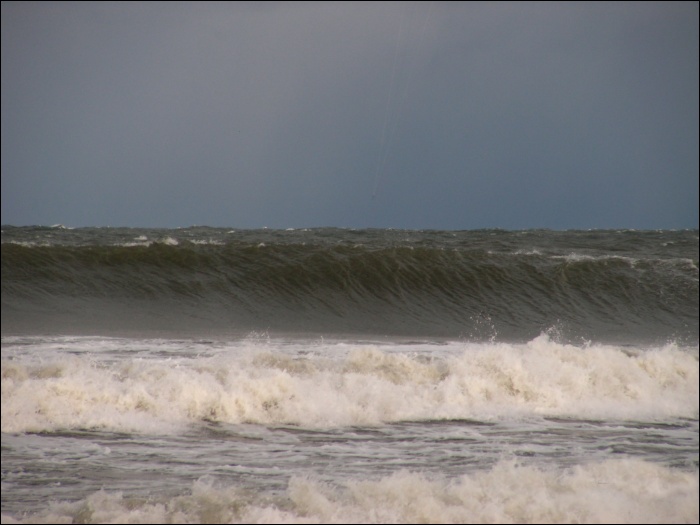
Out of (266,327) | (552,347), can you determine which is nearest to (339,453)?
(552,347)

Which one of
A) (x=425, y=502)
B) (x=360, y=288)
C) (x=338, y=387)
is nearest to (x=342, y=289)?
(x=360, y=288)

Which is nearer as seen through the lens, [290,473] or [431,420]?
[290,473]

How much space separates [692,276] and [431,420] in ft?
38.1

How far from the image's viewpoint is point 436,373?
8992 mm

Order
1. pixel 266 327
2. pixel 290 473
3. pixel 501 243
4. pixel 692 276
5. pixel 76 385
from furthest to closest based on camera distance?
1. pixel 501 243
2. pixel 692 276
3. pixel 266 327
4. pixel 76 385
5. pixel 290 473

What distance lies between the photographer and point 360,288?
51.2 ft

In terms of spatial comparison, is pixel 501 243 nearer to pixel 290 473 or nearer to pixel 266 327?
pixel 266 327

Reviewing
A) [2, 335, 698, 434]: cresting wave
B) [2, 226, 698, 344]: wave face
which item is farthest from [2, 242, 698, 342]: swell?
[2, 335, 698, 434]: cresting wave

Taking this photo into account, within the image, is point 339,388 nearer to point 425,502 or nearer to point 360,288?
point 425,502

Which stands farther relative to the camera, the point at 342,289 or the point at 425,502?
the point at 342,289

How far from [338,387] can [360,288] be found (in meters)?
7.35

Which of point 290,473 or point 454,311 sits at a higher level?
point 454,311

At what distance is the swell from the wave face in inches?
1.5

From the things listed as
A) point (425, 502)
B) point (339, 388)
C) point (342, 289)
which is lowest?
point (425, 502)
